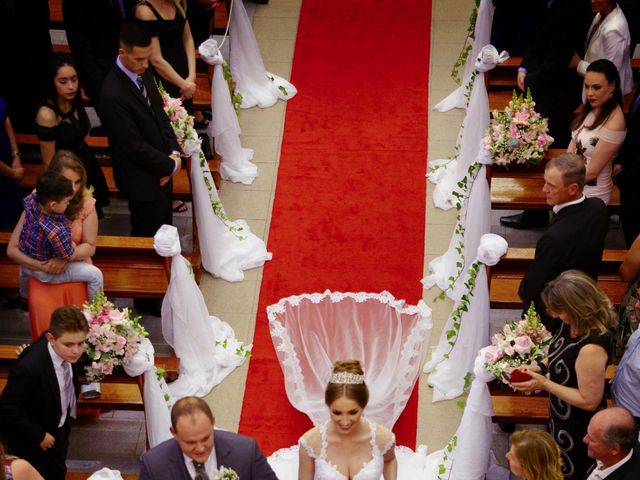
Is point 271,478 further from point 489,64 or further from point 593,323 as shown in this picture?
point 489,64

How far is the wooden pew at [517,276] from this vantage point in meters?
6.57

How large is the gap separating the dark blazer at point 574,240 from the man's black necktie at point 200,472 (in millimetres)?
2331

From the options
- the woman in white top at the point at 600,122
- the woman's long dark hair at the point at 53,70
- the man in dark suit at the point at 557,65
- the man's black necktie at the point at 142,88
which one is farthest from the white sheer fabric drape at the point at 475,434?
the woman's long dark hair at the point at 53,70

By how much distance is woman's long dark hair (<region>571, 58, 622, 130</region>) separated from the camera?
6.42 meters

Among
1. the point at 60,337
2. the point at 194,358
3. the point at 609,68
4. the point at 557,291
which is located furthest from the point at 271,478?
the point at 609,68

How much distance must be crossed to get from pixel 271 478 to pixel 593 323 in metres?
1.74

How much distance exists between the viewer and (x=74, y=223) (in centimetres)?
604

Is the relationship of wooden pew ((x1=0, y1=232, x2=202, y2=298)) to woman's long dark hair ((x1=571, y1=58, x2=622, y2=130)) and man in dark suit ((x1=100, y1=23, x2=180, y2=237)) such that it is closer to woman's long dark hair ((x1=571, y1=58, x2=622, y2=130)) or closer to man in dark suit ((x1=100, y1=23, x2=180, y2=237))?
man in dark suit ((x1=100, y1=23, x2=180, y2=237))

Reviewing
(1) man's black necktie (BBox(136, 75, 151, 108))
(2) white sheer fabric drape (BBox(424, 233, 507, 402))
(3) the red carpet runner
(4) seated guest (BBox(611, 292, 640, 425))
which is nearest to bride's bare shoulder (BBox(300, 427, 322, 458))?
(3) the red carpet runner

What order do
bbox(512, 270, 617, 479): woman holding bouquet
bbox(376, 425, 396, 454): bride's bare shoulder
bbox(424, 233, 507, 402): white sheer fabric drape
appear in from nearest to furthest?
bbox(512, 270, 617, 479): woman holding bouquet → bbox(376, 425, 396, 454): bride's bare shoulder → bbox(424, 233, 507, 402): white sheer fabric drape

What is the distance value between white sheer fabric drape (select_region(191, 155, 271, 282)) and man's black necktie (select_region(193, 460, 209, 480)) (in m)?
3.14

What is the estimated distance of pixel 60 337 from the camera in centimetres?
515

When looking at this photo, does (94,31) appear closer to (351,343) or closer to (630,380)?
(351,343)

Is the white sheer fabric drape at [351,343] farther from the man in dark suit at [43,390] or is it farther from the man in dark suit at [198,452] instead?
the man in dark suit at [198,452]
